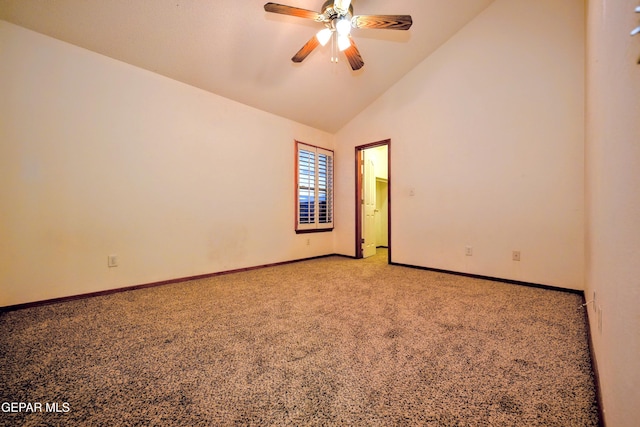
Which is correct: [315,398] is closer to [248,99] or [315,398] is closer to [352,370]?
[352,370]

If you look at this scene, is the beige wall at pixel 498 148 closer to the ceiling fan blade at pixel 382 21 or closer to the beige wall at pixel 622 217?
the ceiling fan blade at pixel 382 21

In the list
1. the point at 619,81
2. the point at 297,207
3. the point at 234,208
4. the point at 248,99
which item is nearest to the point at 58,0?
the point at 248,99

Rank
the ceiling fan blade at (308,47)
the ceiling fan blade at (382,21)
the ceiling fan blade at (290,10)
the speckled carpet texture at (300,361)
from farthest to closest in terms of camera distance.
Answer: the ceiling fan blade at (308,47)
the ceiling fan blade at (382,21)
the ceiling fan blade at (290,10)
the speckled carpet texture at (300,361)

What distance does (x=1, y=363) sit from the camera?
1409mm

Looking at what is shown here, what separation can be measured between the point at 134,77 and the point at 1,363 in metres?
2.79

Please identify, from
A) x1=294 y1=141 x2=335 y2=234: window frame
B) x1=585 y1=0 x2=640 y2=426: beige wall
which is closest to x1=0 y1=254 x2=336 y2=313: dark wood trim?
x1=294 y1=141 x2=335 y2=234: window frame

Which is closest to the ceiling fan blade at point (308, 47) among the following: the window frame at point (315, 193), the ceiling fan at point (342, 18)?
the ceiling fan at point (342, 18)

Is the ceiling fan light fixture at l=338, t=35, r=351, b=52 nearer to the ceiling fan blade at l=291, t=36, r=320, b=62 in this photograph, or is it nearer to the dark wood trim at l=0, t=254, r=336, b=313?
the ceiling fan blade at l=291, t=36, r=320, b=62

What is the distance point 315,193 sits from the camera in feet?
15.5

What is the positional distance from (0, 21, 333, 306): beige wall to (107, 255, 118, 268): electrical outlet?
0.13 ft

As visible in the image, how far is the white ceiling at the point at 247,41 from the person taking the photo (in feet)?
7.56

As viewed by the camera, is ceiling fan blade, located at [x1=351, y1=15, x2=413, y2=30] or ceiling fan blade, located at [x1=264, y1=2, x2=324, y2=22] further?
ceiling fan blade, located at [x1=351, y1=15, x2=413, y2=30]

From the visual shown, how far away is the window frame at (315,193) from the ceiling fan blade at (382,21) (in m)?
2.35

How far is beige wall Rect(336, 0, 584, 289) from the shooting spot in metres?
2.70
